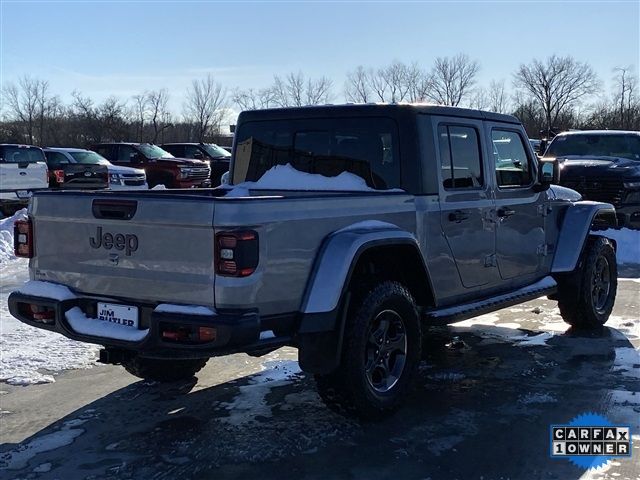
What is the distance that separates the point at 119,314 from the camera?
3924 millimetres

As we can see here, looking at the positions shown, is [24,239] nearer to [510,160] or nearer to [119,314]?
[119,314]

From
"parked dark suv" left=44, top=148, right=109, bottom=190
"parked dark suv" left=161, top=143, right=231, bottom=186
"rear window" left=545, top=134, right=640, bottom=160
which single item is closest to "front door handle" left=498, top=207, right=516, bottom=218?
"rear window" left=545, top=134, right=640, bottom=160

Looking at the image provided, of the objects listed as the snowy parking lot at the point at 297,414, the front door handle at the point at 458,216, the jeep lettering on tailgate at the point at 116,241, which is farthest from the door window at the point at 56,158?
the front door handle at the point at 458,216

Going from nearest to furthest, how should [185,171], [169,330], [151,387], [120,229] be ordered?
[169,330] < [120,229] < [151,387] < [185,171]

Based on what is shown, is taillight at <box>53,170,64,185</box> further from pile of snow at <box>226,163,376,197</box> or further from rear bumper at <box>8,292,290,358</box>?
rear bumper at <box>8,292,290,358</box>

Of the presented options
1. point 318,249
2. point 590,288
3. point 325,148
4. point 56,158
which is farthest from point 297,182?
point 56,158

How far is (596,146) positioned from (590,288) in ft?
23.5

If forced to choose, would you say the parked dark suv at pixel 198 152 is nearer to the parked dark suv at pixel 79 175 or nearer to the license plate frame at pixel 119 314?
the parked dark suv at pixel 79 175

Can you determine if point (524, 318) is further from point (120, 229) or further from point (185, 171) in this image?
point (185, 171)

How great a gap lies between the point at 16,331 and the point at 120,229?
321cm

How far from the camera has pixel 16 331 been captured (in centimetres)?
645

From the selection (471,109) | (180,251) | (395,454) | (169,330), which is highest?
(471,109)

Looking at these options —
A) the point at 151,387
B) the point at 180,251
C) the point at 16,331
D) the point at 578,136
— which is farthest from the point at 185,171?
the point at 180,251

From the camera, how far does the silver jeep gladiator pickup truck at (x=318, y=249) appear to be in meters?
3.59
